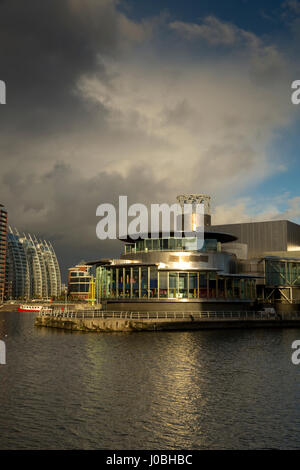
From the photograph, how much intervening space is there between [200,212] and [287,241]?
35.3 m

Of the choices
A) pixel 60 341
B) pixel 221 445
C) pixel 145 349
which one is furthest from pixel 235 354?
pixel 221 445

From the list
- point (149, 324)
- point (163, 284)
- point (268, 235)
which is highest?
point (268, 235)

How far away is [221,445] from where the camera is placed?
2147 centimetres

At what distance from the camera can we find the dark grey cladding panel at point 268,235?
435ft

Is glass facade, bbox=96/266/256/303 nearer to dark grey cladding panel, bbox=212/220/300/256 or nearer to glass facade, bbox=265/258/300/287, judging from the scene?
glass facade, bbox=265/258/300/287

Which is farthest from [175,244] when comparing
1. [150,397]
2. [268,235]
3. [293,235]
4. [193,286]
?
[293,235]

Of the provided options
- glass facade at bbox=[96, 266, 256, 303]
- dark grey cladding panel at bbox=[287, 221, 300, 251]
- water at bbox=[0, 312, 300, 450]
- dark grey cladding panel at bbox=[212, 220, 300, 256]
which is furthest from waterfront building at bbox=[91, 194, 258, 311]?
dark grey cladding panel at bbox=[287, 221, 300, 251]

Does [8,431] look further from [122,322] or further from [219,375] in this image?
[122,322]

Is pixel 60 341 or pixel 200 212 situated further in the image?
pixel 200 212

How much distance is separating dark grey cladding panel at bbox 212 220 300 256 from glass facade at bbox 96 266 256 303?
47.8 meters

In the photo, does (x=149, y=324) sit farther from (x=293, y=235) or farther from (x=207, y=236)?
(x=293, y=235)

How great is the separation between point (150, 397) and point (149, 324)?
38.4 m

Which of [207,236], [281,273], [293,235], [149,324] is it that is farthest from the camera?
[293,235]

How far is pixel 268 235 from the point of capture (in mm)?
134375
